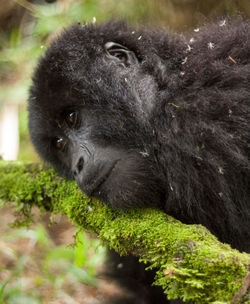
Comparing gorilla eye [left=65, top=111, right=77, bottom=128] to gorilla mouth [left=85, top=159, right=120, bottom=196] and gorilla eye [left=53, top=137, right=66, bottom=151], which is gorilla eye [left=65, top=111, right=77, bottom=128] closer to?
gorilla eye [left=53, top=137, right=66, bottom=151]

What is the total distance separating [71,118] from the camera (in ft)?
11.3

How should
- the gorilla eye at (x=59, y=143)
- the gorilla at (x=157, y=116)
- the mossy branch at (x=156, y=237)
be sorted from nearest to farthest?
the mossy branch at (x=156, y=237) → the gorilla at (x=157, y=116) → the gorilla eye at (x=59, y=143)

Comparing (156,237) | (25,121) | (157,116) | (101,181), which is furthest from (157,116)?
(25,121)

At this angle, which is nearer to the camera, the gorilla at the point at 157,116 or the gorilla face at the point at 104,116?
the gorilla at the point at 157,116

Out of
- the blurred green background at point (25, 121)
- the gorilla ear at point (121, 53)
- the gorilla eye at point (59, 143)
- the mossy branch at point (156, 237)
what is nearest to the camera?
the mossy branch at point (156, 237)

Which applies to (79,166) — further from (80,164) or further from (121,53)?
(121,53)

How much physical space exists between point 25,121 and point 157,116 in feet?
14.5

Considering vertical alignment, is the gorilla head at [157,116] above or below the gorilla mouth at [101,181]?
above

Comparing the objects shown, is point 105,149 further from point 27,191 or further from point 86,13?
point 86,13

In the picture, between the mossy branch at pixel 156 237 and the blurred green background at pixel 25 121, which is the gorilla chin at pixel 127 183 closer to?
the mossy branch at pixel 156 237

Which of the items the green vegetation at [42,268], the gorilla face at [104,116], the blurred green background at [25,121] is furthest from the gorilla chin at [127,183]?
the green vegetation at [42,268]

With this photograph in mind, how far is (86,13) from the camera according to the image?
20.0ft

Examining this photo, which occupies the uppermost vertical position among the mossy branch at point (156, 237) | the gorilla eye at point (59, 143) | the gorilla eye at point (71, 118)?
the gorilla eye at point (71, 118)

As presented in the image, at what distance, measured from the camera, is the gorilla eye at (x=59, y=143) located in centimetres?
370
